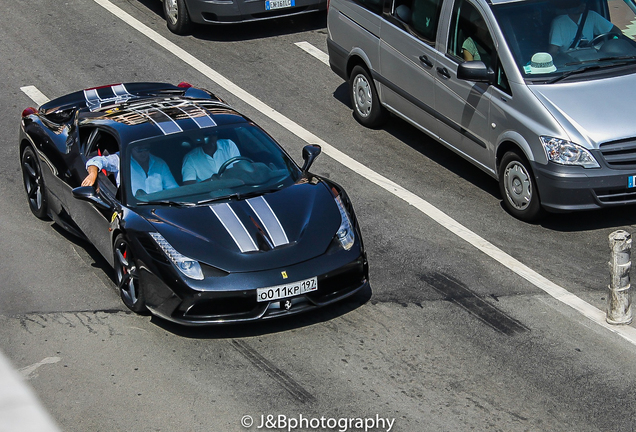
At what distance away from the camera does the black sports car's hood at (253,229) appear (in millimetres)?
7113

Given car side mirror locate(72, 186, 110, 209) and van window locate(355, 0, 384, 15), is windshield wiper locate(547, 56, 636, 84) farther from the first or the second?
car side mirror locate(72, 186, 110, 209)

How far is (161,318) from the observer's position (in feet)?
25.0

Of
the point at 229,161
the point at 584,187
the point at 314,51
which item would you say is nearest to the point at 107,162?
the point at 229,161

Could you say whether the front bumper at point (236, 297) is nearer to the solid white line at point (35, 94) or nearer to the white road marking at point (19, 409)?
the white road marking at point (19, 409)

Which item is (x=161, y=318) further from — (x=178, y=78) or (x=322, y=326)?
(x=178, y=78)

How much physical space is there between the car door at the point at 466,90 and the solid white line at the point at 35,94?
5.37 m

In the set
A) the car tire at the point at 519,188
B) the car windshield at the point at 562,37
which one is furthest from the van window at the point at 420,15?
the car tire at the point at 519,188

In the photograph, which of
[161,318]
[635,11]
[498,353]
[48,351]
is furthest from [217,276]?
[635,11]

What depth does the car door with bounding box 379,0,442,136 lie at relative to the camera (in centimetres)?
1040

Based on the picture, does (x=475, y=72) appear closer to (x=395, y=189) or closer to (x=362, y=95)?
(x=395, y=189)

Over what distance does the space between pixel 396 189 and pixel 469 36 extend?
1769mm

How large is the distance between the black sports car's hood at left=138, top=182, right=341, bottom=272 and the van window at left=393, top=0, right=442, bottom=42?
3397 mm

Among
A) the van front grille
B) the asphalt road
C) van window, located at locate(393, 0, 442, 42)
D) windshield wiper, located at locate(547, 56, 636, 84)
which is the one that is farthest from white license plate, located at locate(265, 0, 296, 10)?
the van front grille

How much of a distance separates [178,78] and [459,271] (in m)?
6.25
